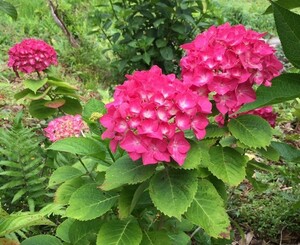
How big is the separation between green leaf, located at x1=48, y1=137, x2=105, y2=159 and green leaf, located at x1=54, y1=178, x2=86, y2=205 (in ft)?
0.60

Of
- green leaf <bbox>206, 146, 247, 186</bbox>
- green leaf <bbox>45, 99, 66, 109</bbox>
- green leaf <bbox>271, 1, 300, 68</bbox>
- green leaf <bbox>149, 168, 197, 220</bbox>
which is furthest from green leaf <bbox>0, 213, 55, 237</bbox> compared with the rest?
green leaf <bbox>45, 99, 66, 109</bbox>

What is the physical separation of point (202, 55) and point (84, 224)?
2.38ft

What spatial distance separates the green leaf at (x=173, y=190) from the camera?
148cm

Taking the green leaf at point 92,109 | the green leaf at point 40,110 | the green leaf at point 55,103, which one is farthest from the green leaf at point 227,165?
the green leaf at point 40,110

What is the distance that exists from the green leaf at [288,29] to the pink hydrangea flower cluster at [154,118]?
0.29 metres

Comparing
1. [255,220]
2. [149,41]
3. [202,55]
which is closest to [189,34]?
[149,41]

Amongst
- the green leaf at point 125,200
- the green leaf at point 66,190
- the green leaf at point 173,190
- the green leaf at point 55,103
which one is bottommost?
the green leaf at point 55,103

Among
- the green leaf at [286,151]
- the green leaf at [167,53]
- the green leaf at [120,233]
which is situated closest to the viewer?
the green leaf at [120,233]

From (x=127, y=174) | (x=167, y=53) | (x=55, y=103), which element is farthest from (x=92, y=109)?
(x=167, y=53)

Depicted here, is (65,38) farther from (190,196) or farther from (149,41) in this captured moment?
(190,196)

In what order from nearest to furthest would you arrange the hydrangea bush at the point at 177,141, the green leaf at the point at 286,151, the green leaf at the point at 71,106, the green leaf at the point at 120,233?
the hydrangea bush at the point at 177,141, the green leaf at the point at 120,233, the green leaf at the point at 286,151, the green leaf at the point at 71,106

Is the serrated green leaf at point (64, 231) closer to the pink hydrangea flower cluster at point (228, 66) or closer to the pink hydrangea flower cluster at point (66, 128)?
the pink hydrangea flower cluster at point (66, 128)

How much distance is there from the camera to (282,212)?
2.88m

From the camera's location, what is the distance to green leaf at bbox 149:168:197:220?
1.48m
